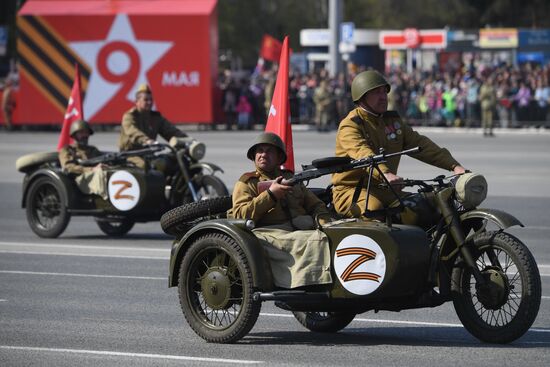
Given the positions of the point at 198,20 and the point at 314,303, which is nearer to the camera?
the point at 314,303

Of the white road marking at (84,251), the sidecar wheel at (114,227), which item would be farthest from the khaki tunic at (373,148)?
the sidecar wheel at (114,227)

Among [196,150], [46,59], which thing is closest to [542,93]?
[46,59]

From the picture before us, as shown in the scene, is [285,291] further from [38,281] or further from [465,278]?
[38,281]

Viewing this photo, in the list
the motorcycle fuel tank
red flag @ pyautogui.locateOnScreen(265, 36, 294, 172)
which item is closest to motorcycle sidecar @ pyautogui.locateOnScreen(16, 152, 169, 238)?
red flag @ pyautogui.locateOnScreen(265, 36, 294, 172)

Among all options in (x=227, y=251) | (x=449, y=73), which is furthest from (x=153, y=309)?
(x=449, y=73)

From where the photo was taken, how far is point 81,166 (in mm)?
Result: 16766

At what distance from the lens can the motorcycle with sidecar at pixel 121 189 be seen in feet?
54.1

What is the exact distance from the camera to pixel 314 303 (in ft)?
28.8

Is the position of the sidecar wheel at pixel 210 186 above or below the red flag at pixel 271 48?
below

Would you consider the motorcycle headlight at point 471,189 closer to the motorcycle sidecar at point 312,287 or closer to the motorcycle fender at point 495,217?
the motorcycle fender at point 495,217

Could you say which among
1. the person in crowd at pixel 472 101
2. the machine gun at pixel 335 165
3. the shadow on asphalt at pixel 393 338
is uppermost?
the machine gun at pixel 335 165

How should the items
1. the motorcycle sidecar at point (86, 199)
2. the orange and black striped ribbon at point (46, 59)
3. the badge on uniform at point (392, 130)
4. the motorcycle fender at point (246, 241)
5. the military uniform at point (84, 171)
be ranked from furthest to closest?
the orange and black striped ribbon at point (46, 59), the military uniform at point (84, 171), the motorcycle sidecar at point (86, 199), the badge on uniform at point (392, 130), the motorcycle fender at point (246, 241)

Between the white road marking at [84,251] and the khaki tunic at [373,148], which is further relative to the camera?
the white road marking at [84,251]

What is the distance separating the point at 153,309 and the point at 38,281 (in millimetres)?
2251
